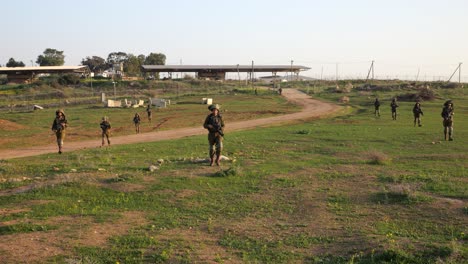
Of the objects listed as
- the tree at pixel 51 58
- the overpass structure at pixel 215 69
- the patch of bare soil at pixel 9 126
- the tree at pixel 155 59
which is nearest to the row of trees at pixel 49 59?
the tree at pixel 51 58

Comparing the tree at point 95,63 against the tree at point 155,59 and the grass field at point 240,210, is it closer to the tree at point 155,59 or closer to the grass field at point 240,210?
the tree at point 155,59

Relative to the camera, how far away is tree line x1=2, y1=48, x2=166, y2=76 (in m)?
119

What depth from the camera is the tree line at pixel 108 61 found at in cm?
11856

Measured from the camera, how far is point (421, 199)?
33.1ft

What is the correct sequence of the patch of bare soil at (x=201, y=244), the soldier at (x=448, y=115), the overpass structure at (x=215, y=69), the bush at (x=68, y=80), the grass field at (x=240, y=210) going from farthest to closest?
1. the overpass structure at (x=215, y=69)
2. the bush at (x=68, y=80)
3. the soldier at (x=448, y=115)
4. the grass field at (x=240, y=210)
5. the patch of bare soil at (x=201, y=244)

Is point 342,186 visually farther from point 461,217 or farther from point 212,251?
point 212,251

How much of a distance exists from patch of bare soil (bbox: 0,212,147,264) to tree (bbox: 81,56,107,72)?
142m

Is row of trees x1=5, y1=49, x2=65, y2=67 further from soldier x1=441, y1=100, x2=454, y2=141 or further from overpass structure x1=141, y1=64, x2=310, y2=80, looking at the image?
soldier x1=441, y1=100, x2=454, y2=141

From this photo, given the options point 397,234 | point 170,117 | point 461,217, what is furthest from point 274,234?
point 170,117

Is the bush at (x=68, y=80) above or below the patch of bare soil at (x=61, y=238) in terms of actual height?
above

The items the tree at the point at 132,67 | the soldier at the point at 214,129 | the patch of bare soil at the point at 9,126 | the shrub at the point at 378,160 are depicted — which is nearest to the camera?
the soldier at the point at 214,129

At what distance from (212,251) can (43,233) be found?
9.93 feet

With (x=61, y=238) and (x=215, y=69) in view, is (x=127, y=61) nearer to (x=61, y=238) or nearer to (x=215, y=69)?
(x=215, y=69)

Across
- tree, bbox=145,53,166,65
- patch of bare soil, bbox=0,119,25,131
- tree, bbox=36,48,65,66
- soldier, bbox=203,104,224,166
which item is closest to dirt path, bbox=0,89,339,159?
patch of bare soil, bbox=0,119,25,131
